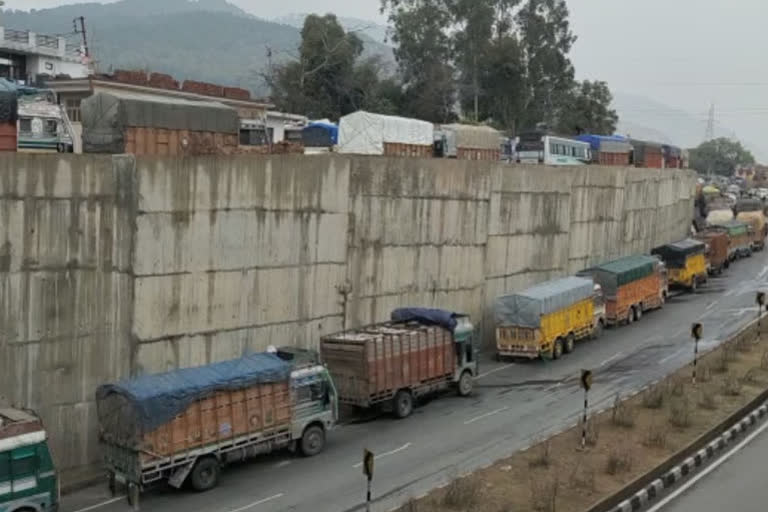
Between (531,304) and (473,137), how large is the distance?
41.6ft

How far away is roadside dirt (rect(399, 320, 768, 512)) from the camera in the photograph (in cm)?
1476

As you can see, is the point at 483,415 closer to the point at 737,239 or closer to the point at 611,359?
the point at 611,359

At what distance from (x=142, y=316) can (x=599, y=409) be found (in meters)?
13.2

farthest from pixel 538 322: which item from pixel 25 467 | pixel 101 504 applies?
pixel 25 467

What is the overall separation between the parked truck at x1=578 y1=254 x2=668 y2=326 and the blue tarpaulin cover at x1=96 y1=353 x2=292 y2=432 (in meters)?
22.4

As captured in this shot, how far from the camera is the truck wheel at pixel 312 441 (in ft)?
68.9

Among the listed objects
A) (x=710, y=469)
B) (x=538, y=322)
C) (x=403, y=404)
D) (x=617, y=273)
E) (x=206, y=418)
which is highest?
(x=617, y=273)

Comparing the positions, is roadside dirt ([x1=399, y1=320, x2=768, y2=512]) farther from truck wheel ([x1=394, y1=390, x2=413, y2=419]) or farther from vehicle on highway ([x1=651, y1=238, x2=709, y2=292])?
vehicle on highway ([x1=651, y1=238, x2=709, y2=292])

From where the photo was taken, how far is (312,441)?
2122 cm

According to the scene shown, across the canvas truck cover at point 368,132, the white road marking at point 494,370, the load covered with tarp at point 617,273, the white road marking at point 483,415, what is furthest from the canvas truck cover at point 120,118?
the load covered with tarp at point 617,273

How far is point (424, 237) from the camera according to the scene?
106ft

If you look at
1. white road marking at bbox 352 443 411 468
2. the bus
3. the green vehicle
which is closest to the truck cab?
white road marking at bbox 352 443 411 468

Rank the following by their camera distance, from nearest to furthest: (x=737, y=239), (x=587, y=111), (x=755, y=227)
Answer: (x=737, y=239) → (x=755, y=227) → (x=587, y=111)

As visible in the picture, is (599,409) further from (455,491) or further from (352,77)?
(352,77)
